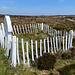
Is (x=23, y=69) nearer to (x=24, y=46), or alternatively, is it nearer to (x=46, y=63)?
(x=46, y=63)

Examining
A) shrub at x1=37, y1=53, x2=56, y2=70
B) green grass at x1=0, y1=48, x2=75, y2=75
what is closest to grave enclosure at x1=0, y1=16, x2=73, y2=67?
green grass at x1=0, y1=48, x2=75, y2=75

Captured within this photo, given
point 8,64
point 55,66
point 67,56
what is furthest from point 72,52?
point 8,64

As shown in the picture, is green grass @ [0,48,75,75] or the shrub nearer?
green grass @ [0,48,75,75]

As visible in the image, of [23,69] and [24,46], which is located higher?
[24,46]

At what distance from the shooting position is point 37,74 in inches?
142

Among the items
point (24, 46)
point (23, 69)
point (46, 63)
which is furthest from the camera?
point (24, 46)

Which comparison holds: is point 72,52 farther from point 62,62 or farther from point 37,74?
point 37,74

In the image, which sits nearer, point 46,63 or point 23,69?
point 23,69

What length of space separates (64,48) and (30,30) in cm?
598

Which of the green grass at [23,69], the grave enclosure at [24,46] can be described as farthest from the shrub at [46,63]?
the grave enclosure at [24,46]

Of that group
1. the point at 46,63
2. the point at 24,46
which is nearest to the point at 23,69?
the point at 46,63

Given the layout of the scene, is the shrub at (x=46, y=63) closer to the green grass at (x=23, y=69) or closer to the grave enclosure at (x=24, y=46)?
the green grass at (x=23, y=69)

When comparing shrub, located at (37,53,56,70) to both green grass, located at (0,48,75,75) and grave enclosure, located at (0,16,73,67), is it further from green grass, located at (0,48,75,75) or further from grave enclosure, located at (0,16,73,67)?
grave enclosure, located at (0,16,73,67)

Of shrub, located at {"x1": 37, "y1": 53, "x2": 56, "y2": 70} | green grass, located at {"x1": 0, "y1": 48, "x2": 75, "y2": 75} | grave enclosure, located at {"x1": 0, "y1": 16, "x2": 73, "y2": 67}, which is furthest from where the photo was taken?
shrub, located at {"x1": 37, "y1": 53, "x2": 56, "y2": 70}
